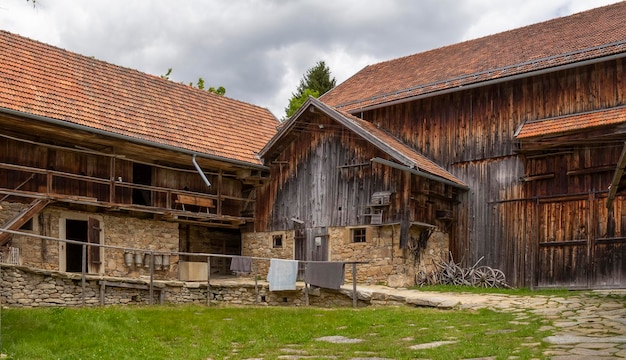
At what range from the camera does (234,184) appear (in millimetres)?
23484

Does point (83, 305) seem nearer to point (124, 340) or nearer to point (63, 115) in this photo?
point (124, 340)

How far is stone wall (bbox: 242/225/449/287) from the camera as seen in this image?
19.3 metres

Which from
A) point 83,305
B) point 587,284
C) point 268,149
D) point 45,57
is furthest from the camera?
point 268,149

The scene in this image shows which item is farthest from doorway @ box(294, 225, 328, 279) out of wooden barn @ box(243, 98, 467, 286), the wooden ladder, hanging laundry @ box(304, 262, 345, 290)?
the wooden ladder

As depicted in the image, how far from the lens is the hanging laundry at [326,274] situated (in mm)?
17594

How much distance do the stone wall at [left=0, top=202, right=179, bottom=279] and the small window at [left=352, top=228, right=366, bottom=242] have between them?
5.83m

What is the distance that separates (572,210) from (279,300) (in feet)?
28.6

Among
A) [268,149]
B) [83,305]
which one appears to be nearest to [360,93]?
[268,149]

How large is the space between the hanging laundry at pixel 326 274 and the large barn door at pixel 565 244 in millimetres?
5886

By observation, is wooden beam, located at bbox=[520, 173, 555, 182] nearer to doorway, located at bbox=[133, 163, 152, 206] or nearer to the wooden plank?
the wooden plank

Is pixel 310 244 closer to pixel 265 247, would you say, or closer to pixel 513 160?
pixel 265 247

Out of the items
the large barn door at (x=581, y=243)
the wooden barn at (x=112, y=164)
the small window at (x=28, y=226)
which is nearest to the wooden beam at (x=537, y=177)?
the large barn door at (x=581, y=243)

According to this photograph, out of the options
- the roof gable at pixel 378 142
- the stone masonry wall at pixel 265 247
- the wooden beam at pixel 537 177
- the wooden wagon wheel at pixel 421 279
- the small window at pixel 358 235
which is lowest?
the wooden wagon wheel at pixel 421 279

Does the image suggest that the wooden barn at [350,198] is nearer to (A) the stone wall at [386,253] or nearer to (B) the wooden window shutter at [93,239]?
(A) the stone wall at [386,253]
